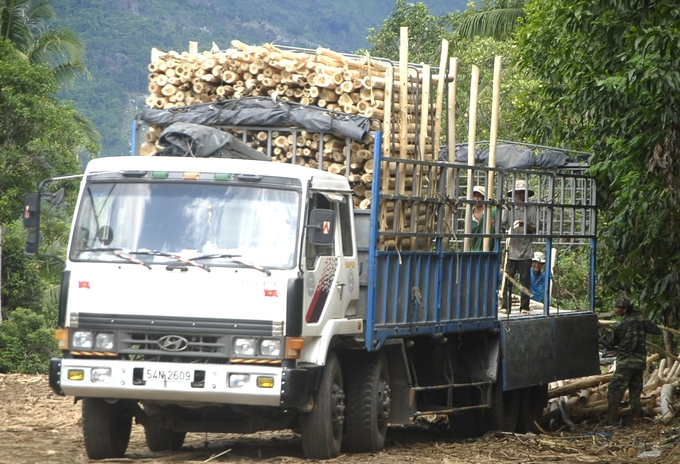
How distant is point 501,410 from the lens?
1228cm

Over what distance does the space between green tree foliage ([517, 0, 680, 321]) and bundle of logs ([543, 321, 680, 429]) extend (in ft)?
2.84

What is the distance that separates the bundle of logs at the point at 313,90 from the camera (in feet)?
33.9

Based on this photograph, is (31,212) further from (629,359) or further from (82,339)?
(629,359)

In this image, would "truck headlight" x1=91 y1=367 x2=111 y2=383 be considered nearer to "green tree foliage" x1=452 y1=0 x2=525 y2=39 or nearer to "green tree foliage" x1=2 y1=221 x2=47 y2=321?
"green tree foliage" x1=2 y1=221 x2=47 y2=321

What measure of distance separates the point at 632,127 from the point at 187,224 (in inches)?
242

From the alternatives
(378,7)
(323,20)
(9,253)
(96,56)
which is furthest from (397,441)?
(378,7)

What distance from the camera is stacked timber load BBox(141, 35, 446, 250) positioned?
10320 millimetres

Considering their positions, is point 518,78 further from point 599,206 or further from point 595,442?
point 595,442

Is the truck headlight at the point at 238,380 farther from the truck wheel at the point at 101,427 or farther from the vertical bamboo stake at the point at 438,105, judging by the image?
the vertical bamboo stake at the point at 438,105

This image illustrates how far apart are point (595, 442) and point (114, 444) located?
474 cm

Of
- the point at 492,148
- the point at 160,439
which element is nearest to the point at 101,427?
the point at 160,439

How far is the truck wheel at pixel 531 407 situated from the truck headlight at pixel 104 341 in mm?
6150

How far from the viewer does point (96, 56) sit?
84750 mm

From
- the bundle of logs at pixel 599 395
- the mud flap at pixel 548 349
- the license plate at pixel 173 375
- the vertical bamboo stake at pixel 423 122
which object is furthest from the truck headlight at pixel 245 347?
the bundle of logs at pixel 599 395
